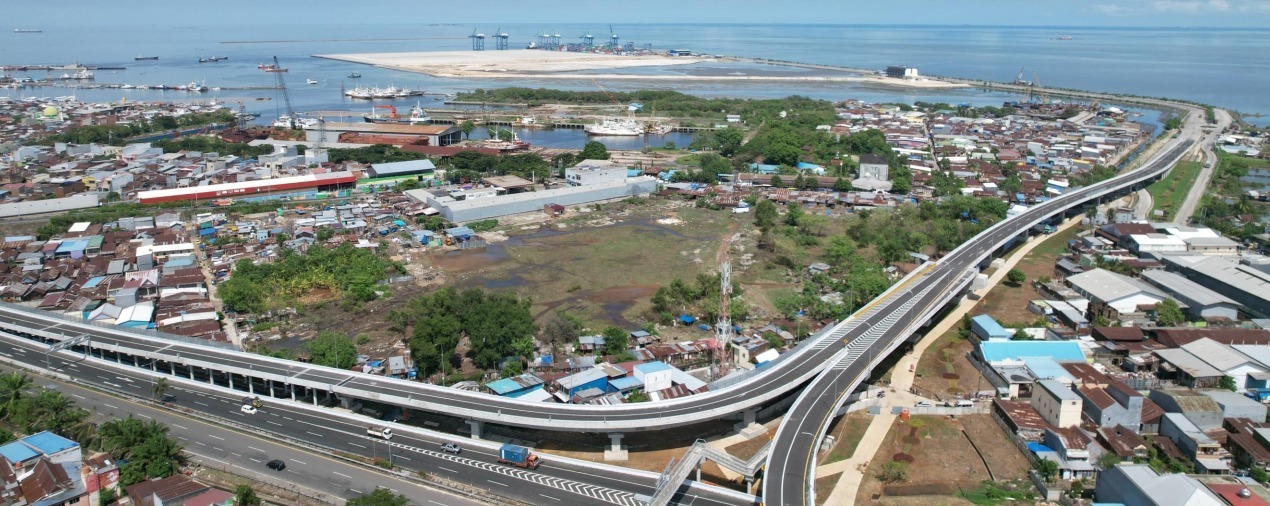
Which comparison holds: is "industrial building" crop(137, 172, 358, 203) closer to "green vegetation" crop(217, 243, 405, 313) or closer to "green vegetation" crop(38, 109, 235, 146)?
"green vegetation" crop(217, 243, 405, 313)

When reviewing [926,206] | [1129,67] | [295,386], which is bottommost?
[295,386]

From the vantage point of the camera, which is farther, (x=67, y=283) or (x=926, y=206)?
(x=926, y=206)

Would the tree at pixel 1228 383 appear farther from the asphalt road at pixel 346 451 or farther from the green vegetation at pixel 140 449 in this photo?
the green vegetation at pixel 140 449

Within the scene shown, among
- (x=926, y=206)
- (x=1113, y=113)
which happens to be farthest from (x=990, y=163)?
(x=1113, y=113)

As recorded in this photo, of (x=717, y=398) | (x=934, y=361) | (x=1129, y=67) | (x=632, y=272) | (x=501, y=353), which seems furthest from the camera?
(x=1129, y=67)

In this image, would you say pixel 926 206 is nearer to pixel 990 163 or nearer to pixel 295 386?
pixel 990 163

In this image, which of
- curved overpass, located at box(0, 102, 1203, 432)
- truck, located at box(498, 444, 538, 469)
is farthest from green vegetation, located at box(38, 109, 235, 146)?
truck, located at box(498, 444, 538, 469)

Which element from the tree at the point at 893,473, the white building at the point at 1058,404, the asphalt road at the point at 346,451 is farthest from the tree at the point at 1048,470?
the asphalt road at the point at 346,451
